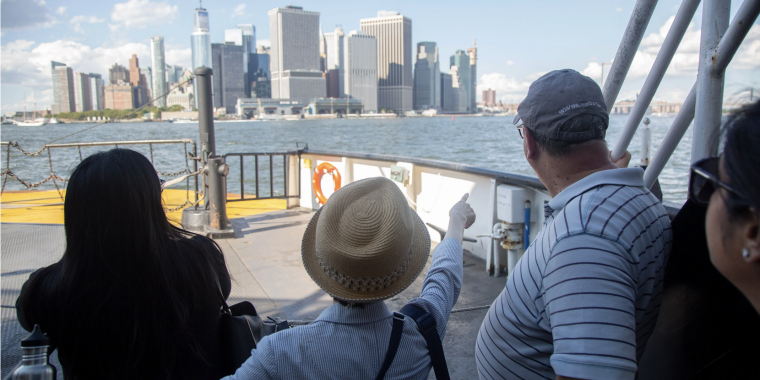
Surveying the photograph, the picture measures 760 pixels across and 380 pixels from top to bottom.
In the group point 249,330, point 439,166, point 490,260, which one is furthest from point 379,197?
point 439,166

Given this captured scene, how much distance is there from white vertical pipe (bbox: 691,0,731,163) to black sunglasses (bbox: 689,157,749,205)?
86cm

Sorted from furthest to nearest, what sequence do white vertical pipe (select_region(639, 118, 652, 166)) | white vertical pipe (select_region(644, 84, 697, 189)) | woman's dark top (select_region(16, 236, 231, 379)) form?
white vertical pipe (select_region(639, 118, 652, 166)) < white vertical pipe (select_region(644, 84, 697, 189)) < woman's dark top (select_region(16, 236, 231, 379))

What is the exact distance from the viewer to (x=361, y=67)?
15238 centimetres

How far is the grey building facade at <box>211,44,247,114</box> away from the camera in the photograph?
484 ft

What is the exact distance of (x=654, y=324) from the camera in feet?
4.86

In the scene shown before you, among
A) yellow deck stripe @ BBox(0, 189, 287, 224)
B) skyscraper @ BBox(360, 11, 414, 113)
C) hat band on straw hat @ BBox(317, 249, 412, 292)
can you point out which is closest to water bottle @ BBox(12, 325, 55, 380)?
hat band on straw hat @ BBox(317, 249, 412, 292)

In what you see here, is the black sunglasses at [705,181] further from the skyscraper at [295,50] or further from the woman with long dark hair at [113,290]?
the skyscraper at [295,50]

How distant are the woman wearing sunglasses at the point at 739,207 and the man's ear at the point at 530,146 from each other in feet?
2.22

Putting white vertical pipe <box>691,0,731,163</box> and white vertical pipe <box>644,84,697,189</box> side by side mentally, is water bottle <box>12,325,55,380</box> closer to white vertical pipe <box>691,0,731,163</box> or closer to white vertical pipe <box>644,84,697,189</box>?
white vertical pipe <box>691,0,731,163</box>

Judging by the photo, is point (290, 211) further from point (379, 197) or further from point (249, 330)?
point (379, 197)

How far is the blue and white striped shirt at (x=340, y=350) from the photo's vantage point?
1.22 meters

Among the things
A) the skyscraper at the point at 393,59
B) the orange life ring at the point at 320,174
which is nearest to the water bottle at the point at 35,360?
the orange life ring at the point at 320,174

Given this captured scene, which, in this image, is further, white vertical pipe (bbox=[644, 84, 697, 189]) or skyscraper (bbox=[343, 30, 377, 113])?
skyscraper (bbox=[343, 30, 377, 113])

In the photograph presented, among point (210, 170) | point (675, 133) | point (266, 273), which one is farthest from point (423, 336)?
point (210, 170)
